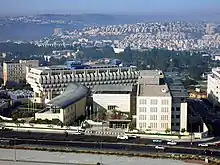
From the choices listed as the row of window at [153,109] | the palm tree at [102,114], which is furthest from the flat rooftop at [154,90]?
the palm tree at [102,114]

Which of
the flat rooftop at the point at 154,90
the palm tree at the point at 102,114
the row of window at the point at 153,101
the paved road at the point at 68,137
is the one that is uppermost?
the flat rooftop at the point at 154,90

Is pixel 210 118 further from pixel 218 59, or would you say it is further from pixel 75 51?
pixel 75 51

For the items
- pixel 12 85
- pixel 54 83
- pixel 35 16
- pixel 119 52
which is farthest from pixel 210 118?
pixel 35 16

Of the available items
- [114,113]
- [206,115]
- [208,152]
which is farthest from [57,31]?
[208,152]

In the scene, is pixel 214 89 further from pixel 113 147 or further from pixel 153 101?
pixel 113 147

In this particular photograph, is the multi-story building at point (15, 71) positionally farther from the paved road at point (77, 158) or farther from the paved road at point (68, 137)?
the paved road at point (77, 158)

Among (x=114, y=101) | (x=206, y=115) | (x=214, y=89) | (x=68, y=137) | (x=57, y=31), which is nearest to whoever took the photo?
(x=68, y=137)

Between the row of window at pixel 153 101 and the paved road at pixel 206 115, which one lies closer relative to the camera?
the row of window at pixel 153 101
